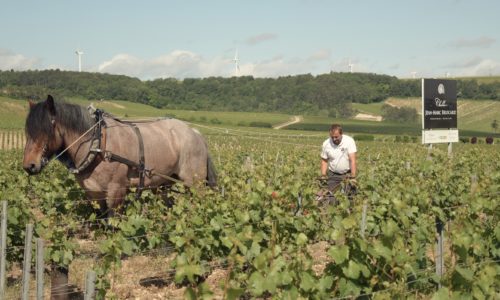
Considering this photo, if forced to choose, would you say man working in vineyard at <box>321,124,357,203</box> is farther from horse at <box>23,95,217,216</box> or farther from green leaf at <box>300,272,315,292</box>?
green leaf at <box>300,272,315,292</box>

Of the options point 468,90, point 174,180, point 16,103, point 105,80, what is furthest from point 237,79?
point 174,180

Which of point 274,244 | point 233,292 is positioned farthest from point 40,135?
point 233,292

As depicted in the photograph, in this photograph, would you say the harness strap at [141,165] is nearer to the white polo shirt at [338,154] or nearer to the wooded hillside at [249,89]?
the white polo shirt at [338,154]

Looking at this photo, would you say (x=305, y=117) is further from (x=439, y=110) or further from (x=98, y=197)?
(x=98, y=197)

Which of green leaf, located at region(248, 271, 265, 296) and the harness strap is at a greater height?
the harness strap

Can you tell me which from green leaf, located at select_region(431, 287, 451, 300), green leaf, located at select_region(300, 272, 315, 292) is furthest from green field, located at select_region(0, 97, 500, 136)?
green leaf, located at select_region(431, 287, 451, 300)

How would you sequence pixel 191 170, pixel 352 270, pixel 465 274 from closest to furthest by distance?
pixel 465 274 → pixel 352 270 → pixel 191 170

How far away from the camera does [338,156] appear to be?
28.9 feet

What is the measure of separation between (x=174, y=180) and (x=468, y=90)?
346ft

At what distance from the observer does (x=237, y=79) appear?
11981 centimetres

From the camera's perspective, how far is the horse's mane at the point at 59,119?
674cm

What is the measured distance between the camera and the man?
28.2ft

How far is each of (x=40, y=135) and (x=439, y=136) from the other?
1139 centimetres

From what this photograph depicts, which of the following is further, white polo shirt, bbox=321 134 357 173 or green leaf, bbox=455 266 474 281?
white polo shirt, bbox=321 134 357 173
